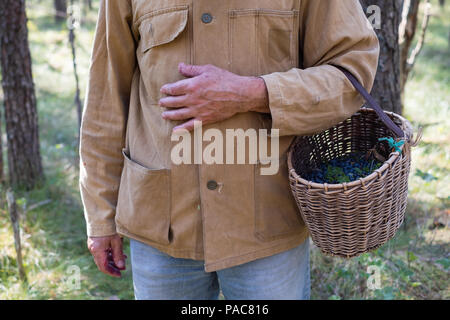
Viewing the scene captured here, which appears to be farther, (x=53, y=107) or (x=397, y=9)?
(x=53, y=107)

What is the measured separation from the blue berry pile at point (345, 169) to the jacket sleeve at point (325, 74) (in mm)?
169

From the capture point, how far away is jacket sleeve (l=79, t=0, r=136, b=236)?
74.1 inches

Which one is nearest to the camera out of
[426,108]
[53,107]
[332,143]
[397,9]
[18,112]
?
[332,143]

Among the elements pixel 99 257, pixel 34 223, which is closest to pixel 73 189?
pixel 34 223

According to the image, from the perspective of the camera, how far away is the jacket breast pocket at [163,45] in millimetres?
1692

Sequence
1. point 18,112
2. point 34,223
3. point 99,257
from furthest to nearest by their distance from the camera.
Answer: point 18,112 < point 34,223 < point 99,257

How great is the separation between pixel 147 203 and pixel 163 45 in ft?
1.87

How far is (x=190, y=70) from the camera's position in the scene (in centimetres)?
Result: 164

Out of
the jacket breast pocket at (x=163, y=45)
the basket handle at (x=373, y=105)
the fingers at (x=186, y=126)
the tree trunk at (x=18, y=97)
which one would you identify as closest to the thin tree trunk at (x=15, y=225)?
the tree trunk at (x=18, y=97)

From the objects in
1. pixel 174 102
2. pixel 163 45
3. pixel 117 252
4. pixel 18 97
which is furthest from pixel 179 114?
pixel 18 97

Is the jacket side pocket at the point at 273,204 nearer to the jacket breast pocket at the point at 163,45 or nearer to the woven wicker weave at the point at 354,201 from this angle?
the woven wicker weave at the point at 354,201

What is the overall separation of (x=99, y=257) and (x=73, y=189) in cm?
288

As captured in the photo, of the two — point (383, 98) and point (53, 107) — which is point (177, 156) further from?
point (53, 107)

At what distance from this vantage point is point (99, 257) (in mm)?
2043
